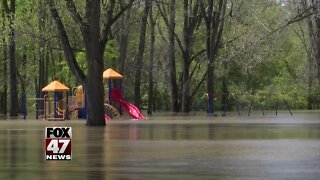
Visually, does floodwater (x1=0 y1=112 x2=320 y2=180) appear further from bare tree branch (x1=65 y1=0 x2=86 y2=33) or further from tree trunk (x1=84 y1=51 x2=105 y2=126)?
tree trunk (x1=84 y1=51 x2=105 y2=126)

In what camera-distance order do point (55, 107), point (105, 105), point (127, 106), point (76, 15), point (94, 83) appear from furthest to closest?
point (55, 107) → point (127, 106) → point (105, 105) → point (94, 83) → point (76, 15)

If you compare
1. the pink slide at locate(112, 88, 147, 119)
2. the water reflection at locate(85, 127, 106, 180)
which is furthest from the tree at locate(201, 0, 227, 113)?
the water reflection at locate(85, 127, 106, 180)

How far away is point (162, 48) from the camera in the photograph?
6981 centimetres

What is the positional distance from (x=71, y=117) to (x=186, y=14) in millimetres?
15880

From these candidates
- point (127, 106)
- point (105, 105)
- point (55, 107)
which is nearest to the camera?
point (105, 105)

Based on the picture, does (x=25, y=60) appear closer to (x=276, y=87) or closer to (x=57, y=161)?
(x=276, y=87)

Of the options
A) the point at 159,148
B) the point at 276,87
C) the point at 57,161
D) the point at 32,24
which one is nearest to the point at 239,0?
the point at 32,24

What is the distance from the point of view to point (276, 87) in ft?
278

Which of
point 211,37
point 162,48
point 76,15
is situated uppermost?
point 162,48

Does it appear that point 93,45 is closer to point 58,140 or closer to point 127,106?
point 127,106

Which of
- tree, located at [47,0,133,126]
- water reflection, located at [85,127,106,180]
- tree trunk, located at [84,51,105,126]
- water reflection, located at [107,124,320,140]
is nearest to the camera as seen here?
water reflection, located at [85,127,106,180]

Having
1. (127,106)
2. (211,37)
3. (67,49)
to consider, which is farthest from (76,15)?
(211,37)

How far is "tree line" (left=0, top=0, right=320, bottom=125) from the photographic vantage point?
96.9 feet

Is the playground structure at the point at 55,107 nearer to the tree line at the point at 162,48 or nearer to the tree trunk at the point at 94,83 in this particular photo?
the tree line at the point at 162,48
